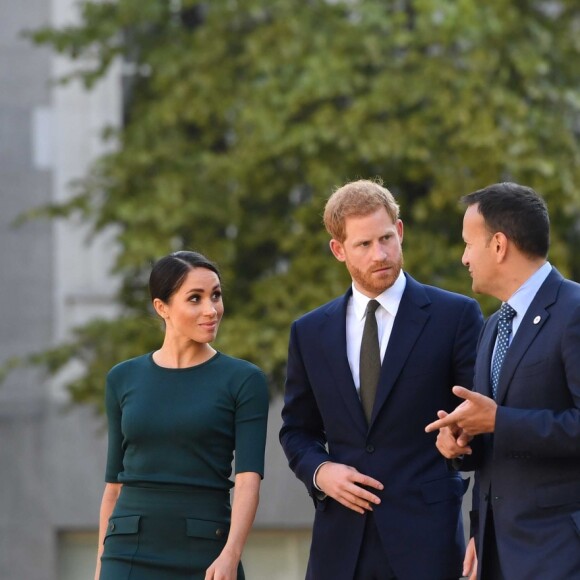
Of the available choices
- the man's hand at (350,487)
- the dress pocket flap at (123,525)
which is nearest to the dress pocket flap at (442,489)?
the man's hand at (350,487)

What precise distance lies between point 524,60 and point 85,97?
15.5 ft

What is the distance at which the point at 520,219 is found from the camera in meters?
4.86

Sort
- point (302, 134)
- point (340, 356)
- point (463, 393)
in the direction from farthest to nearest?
point (302, 134) → point (340, 356) → point (463, 393)

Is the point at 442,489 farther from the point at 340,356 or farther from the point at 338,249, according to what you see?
the point at 338,249

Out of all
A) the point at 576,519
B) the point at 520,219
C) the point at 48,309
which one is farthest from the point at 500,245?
the point at 48,309

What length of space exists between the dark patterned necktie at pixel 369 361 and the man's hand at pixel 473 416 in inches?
28.4

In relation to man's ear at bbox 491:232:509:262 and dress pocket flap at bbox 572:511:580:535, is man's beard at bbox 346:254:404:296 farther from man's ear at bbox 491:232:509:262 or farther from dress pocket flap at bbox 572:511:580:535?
dress pocket flap at bbox 572:511:580:535

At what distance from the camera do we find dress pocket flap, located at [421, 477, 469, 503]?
530 centimetres

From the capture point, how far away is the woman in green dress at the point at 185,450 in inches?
210

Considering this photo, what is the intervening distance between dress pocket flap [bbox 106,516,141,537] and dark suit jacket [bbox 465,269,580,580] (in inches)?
51.5

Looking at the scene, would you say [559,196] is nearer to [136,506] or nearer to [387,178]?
[387,178]

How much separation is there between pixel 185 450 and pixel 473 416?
1218mm

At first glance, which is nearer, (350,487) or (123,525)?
(350,487)

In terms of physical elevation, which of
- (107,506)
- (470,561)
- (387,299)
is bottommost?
(470,561)
